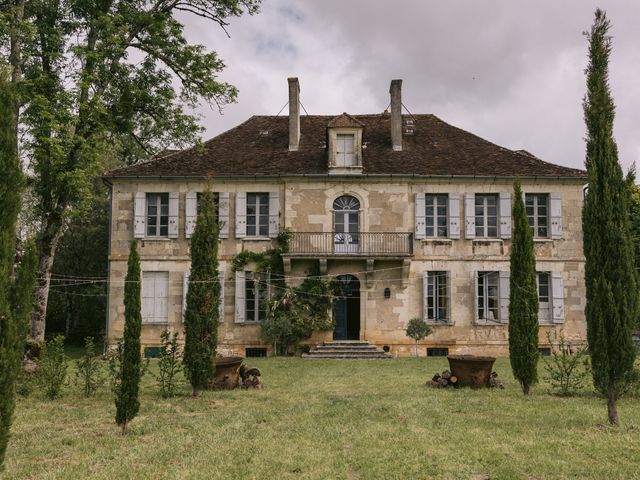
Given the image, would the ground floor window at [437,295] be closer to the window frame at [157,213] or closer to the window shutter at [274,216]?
the window shutter at [274,216]

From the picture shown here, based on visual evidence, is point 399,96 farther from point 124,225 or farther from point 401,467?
point 401,467

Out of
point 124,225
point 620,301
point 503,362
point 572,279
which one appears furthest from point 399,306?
point 620,301

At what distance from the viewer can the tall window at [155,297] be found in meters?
19.4

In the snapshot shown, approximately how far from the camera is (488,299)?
19.6 m

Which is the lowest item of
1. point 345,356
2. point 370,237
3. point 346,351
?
point 345,356

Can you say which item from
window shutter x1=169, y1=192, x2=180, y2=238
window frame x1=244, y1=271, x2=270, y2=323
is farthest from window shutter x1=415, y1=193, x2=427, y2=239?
window shutter x1=169, y1=192, x2=180, y2=238

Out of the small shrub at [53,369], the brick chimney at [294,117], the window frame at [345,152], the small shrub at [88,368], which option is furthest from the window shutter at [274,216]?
the small shrub at [53,369]

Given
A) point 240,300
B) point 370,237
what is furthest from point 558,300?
point 240,300

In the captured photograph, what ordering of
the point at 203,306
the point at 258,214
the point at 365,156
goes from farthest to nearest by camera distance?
the point at 365,156, the point at 258,214, the point at 203,306

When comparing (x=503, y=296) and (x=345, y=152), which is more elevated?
(x=345, y=152)

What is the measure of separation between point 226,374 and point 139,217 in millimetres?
9487

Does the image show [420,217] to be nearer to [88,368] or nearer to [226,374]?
[226,374]

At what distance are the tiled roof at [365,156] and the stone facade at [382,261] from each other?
315mm

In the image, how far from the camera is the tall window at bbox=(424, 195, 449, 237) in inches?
780
